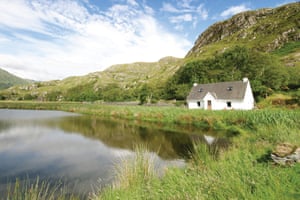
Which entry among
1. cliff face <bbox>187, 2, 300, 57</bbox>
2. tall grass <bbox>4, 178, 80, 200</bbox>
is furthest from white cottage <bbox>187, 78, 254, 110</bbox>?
cliff face <bbox>187, 2, 300, 57</bbox>

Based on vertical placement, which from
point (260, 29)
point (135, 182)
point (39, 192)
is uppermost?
point (260, 29)

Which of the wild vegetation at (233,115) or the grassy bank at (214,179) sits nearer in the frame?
the grassy bank at (214,179)

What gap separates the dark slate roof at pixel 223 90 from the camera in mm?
37806

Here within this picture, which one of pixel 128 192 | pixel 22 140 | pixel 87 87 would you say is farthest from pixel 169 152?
pixel 87 87

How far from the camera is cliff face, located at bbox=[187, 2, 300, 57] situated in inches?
3590

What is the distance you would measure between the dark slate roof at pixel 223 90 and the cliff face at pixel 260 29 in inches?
2518

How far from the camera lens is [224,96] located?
130 feet

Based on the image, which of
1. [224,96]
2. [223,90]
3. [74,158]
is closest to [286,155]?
[74,158]

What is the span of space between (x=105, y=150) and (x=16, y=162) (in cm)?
599

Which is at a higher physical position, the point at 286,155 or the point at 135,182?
the point at 286,155

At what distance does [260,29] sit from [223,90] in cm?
9184

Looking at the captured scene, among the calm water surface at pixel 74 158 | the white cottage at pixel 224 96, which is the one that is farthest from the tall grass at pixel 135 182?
the white cottage at pixel 224 96

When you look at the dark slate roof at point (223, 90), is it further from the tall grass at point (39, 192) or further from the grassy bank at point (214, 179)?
the tall grass at point (39, 192)

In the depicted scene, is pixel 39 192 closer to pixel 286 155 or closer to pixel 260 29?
pixel 286 155
